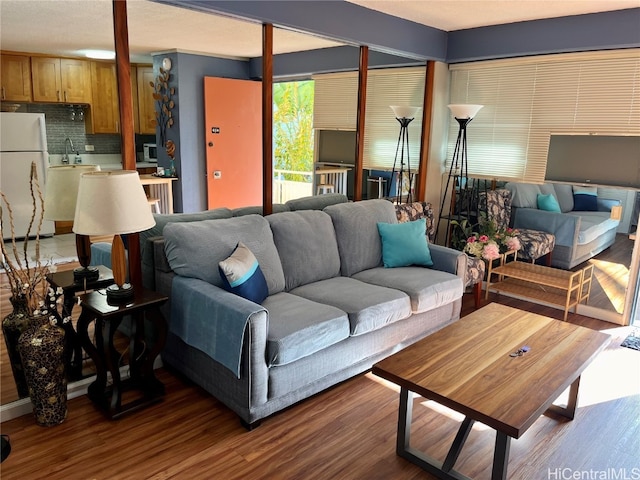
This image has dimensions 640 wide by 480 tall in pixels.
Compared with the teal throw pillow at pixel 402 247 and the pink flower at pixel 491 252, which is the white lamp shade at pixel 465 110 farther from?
the teal throw pillow at pixel 402 247

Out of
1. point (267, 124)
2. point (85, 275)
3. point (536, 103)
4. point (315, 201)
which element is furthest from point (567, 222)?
point (85, 275)

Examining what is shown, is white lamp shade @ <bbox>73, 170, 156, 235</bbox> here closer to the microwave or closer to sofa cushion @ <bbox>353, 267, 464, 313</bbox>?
the microwave

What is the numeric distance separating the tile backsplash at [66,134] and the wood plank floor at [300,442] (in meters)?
1.43

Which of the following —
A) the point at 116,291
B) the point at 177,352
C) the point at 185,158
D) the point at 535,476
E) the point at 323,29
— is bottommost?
the point at 535,476

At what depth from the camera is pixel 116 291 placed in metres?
2.54

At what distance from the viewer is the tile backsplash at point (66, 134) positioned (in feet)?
8.24

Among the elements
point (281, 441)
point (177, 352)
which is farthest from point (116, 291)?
point (281, 441)

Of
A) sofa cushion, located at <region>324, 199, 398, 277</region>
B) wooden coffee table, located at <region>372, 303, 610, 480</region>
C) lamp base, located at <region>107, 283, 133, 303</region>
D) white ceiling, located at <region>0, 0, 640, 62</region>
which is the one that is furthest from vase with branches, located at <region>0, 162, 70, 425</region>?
sofa cushion, located at <region>324, 199, 398, 277</region>

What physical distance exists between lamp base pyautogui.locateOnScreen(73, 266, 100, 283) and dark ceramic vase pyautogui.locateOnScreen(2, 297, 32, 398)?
12.3 inches

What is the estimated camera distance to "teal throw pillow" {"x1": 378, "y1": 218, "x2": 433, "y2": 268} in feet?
12.3

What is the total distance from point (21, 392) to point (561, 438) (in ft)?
9.56

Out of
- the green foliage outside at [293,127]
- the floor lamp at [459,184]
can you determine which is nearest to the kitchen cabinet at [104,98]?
the green foliage outside at [293,127]

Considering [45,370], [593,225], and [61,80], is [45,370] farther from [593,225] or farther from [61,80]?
[593,225]

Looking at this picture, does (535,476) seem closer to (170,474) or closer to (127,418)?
(170,474)
